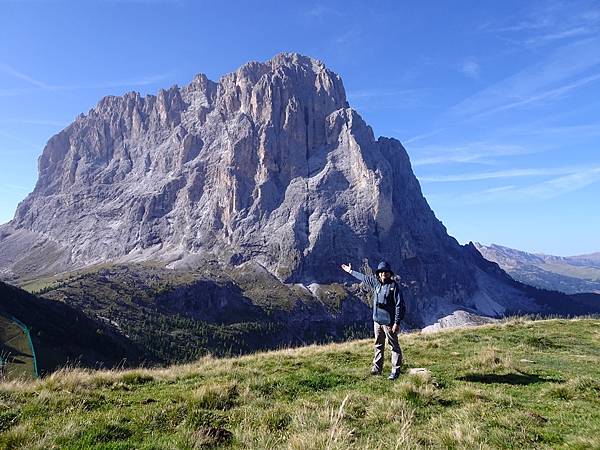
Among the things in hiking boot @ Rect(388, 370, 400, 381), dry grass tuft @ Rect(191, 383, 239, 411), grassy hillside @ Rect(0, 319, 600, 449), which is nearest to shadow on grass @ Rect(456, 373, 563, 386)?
grassy hillside @ Rect(0, 319, 600, 449)

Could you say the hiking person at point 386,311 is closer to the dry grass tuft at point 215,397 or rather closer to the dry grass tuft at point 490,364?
the dry grass tuft at point 490,364

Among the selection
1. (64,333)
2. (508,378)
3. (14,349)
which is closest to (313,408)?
(508,378)

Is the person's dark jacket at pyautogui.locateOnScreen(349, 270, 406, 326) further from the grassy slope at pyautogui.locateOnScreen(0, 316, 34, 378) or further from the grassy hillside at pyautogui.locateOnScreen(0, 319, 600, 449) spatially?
the grassy slope at pyautogui.locateOnScreen(0, 316, 34, 378)

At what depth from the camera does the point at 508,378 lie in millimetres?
13602

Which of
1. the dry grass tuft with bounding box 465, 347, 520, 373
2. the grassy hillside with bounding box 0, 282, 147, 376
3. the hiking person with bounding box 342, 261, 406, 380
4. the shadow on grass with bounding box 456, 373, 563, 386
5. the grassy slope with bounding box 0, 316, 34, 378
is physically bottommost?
the grassy hillside with bounding box 0, 282, 147, 376

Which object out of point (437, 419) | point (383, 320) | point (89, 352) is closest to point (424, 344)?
point (383, 320)

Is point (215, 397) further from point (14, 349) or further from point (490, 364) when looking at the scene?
point (14, 349)

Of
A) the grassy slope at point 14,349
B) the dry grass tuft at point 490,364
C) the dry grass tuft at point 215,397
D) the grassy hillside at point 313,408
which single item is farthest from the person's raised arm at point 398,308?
the grassy slope at point 14,349

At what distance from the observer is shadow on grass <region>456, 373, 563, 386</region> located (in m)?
13.1

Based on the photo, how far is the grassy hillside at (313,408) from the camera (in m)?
7.59

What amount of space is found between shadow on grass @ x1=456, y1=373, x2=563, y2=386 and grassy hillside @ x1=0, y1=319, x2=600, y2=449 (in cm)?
3

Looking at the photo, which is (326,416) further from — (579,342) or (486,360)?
(579,342)

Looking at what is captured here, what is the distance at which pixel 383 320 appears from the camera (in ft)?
46.9

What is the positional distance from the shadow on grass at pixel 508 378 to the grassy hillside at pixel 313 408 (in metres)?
0.03
